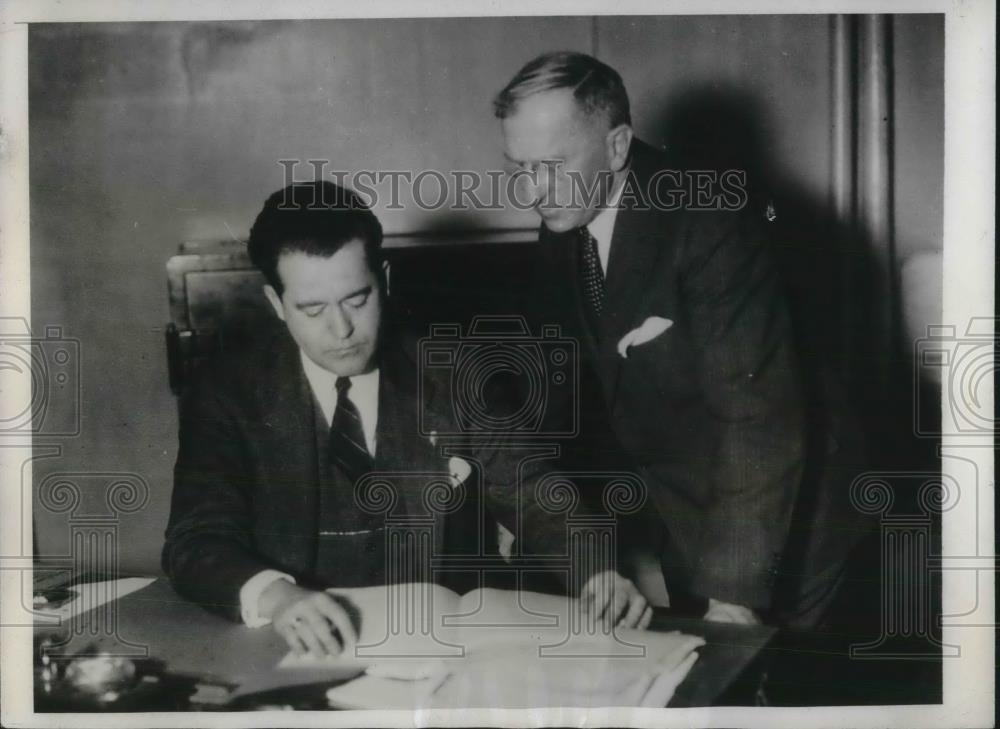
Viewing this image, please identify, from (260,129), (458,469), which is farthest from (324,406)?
(260,129)

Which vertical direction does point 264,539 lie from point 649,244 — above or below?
below

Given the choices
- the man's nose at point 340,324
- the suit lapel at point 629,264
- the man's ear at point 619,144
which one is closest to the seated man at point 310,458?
the man's nose at point 340,324

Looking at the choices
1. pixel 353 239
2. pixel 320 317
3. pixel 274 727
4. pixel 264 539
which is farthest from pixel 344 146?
pixel 274 727

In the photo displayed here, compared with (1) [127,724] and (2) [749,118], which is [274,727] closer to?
(1) [127,724]

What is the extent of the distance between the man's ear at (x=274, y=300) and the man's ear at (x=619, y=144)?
588 millimetres

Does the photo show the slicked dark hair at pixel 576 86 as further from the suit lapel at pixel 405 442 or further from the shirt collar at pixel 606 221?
the suit lapel at pixel 405 442

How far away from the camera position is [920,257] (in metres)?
1.49

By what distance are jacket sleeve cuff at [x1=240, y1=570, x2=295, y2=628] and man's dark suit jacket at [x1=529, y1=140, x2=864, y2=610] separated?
558 millimetres

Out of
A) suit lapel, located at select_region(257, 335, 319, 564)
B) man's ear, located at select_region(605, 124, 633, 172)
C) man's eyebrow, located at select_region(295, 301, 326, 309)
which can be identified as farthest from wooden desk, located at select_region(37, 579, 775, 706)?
man's ear, located at select_region(605, 124, 633, 172)

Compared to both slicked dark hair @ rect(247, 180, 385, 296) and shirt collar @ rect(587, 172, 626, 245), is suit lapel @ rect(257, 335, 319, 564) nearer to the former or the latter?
slicked dark hair @ rect(247, 180, 385, 296)

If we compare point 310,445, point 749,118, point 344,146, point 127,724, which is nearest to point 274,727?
point 127,724

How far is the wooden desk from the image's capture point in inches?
56.7

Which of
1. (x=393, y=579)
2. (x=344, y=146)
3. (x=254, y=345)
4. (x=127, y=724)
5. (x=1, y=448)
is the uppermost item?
(x=344, y=146)

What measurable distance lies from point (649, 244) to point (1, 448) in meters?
1.14
